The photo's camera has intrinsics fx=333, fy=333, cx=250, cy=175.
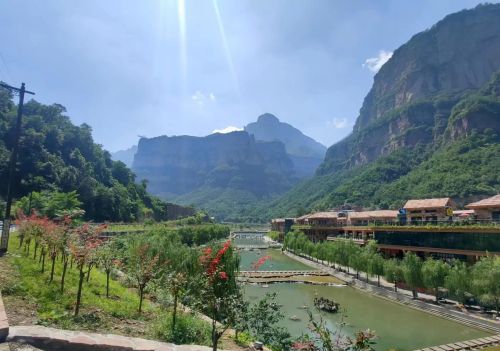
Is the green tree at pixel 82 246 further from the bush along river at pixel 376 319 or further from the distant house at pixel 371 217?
the distant house at pixel 371 217

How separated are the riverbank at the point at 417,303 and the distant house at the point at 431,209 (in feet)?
45.3

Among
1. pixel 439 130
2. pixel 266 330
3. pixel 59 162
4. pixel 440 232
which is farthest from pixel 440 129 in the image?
pixel 266 330

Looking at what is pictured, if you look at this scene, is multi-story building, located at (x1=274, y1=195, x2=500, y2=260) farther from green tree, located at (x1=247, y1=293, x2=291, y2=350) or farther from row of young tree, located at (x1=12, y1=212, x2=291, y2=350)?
row of young tree, located at (x1=12, y1=212, x2=291, y2=350)

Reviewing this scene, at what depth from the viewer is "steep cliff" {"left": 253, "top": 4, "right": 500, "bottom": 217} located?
3740 inches

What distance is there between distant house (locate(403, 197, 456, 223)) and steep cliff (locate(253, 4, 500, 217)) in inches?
1422

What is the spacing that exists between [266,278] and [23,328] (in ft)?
141

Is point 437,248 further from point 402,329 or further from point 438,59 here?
point 438,59

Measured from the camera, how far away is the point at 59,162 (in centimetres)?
7475

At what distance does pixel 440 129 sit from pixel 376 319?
433 feet

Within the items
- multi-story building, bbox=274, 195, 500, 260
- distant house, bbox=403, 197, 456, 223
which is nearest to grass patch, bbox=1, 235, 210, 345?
multi-story building, bbox=274, 195, 500, 260

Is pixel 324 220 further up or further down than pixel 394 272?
further up

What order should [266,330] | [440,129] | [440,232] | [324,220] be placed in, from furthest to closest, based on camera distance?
1. [440,129]
2. [324,220]
3. [440,232]
4. [266,330]

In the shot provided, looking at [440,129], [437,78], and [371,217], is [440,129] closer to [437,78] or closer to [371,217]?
[437,78]

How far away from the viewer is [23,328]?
775 cm
